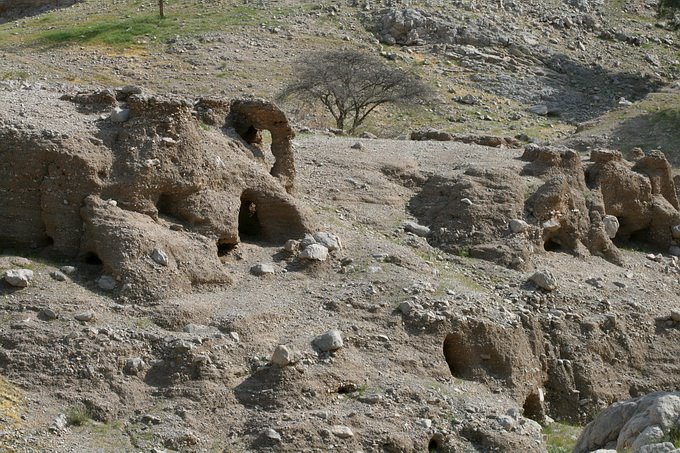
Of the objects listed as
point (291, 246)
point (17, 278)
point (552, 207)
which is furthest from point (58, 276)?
point (552, 207)

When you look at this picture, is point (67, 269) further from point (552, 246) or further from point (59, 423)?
point (552, 246)

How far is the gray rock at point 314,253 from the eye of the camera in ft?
52.5

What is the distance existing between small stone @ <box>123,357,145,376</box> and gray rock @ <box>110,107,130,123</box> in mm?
3437

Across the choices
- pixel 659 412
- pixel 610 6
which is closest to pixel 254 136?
pixel 659 412

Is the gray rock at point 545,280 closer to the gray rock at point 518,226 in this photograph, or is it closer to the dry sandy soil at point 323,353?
the dry sandy soil at point 323,353

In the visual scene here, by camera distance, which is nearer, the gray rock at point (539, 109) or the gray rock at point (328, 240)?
the gray rock at point (328, 240)

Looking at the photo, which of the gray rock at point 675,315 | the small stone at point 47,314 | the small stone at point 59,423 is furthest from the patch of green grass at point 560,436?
the small stone at point 47,314

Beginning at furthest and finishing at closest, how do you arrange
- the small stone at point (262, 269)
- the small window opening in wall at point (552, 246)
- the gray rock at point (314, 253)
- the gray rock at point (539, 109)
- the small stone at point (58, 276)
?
1. the gray rock at point (539, 109)
2. the small window opening in wall at point (552, 246)
3. the gray rock at point (314, 253)
4. the small stone at point (262, 269)
5. the small stone at point (58, 276)

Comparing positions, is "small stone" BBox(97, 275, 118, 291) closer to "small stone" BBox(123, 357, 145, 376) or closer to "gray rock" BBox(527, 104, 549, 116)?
"small stone" BBox(123, 357, 145, 376)

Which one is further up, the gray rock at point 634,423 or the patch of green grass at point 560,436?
the gray rock at point 634,423

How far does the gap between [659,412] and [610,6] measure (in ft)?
173

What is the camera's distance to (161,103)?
15.3 meters

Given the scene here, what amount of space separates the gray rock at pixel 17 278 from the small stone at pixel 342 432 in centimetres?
376

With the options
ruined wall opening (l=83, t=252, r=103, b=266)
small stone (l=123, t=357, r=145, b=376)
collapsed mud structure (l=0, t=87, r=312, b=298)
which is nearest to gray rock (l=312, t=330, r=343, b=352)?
collapsed mud structure (l=0, t=87, r=312, b=298)
